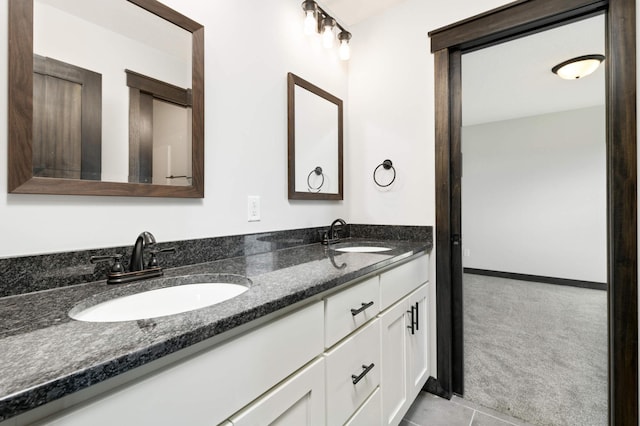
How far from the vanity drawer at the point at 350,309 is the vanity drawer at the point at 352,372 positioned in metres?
0.04

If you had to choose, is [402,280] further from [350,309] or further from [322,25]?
[322,25]

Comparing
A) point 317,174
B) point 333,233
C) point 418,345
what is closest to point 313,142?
point 317,174

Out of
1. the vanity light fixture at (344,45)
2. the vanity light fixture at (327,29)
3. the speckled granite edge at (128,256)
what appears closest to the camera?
the speckled granite edge at (128,256)

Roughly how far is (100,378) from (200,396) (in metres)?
0.21

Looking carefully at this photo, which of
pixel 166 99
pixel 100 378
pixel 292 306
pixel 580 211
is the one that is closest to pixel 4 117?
pixel 166 99

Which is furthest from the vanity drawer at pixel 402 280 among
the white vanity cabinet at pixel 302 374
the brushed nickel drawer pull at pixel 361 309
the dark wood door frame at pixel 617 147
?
the dark wood door frame at pixel 617 147

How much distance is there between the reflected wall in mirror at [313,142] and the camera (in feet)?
5.35

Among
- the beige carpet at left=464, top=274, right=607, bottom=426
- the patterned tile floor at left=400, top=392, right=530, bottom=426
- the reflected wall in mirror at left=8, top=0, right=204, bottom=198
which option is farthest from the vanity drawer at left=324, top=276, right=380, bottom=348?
the beige carpet at left=464, top=274, right=607, bottom=426

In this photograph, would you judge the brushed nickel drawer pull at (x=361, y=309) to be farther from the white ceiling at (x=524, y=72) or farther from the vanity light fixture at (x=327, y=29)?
the white ceiling at (x=524, y=72)

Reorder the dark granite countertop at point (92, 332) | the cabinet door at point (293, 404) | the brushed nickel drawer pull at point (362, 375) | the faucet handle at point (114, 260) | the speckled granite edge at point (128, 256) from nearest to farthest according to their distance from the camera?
the dark granite countertop at point (92, 332) → the cabinet door at point (293, 404) → the speckled granite edge at point (128, 256) → the faucet handle at point (114, 260) → the brushed nickel drawer pull at point (362, 375)

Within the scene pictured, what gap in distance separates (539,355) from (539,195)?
2744 millimetres

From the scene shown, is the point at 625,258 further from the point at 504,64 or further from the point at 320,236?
the point at 504,64

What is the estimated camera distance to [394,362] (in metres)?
1.28

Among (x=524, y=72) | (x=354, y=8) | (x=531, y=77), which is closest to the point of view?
(x=354, y=8)
